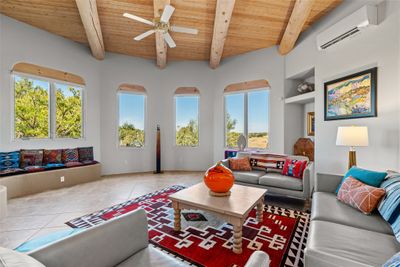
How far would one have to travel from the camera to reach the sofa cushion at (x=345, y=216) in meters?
1.67

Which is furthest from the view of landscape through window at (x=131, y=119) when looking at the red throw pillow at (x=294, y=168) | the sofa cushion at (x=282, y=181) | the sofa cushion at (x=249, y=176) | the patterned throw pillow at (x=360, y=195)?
the patterned throw pillow at (x=360, y=195)

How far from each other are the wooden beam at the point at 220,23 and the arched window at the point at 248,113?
118 cm

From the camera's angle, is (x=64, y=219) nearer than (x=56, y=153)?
Yes

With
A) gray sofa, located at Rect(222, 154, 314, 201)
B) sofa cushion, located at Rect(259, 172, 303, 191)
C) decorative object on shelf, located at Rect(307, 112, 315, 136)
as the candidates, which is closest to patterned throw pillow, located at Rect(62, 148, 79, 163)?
gray sofa, located at Rect(222, 154, 314, 201)

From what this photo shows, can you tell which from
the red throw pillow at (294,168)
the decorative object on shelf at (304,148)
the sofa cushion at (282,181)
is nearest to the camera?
the sofa cushion at (282,181)

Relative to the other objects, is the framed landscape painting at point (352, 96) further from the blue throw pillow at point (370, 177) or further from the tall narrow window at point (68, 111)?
the tall narrow window at point (68, 111)

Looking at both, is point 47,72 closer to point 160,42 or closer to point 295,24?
point 160,42

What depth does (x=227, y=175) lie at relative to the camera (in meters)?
2.36

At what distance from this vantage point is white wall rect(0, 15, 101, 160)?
12.5ft

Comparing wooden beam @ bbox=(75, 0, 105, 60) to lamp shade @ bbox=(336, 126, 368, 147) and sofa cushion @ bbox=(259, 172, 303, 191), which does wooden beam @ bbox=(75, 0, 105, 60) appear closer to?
sofa cushion @ bbox=(259, 172, 303, 191)

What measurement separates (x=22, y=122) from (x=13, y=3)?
225 centimetres

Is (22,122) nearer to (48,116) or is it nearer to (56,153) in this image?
(48,116)

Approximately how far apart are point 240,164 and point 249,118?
196 cm

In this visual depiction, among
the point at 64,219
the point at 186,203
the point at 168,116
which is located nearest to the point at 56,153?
the point at 64,219
